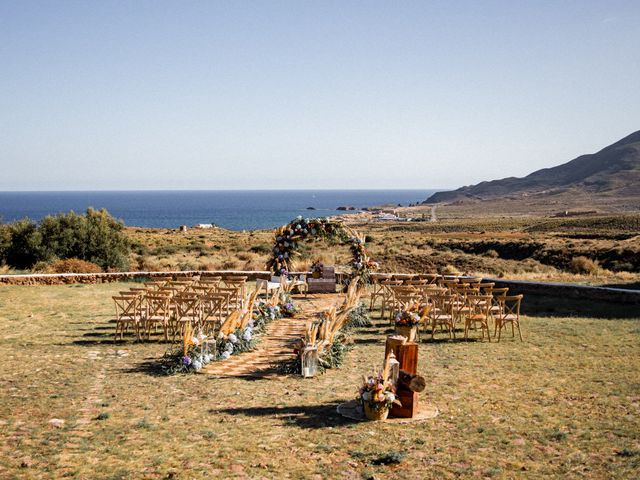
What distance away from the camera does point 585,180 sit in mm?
146250

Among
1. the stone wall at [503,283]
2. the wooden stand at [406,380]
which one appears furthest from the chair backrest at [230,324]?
the stone wall at [503,283]

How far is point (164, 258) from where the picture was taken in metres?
33.0

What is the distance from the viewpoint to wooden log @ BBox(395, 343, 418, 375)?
7742 millimetres

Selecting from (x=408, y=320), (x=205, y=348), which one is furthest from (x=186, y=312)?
(x=408, y=320)

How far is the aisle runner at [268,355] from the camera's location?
31.6 feet

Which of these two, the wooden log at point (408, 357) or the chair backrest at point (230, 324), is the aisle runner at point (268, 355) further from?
the wooden log at point (408, 357)

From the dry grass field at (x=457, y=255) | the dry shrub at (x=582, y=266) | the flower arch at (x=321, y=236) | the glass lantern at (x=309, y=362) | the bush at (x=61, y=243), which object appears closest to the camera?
the glass lantern at (x=309, y=362)

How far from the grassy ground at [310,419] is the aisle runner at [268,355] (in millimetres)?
527

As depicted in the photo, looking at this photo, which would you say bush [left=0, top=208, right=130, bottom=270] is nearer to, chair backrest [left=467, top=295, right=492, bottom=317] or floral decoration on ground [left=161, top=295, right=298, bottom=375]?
floral decoration on ground [left=161, top=295, right=298, bottom=375]

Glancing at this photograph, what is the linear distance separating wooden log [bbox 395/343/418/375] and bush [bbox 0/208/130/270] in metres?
19.9

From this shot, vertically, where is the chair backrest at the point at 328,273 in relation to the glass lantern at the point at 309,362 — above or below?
above

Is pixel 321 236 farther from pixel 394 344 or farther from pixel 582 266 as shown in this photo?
pixel 582 266

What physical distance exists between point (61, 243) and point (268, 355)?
18119mm

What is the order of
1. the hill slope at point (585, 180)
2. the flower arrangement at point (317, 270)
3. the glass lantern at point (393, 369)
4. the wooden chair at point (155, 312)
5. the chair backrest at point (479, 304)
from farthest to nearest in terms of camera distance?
the hill slope at point (585, 180) < the flower arrangement at point (317, 270) < the chair backrest at point (479, 304) < the wooden chair at point (155, 312) < the glass lantern at point (393, 369)
